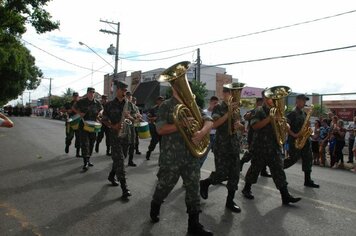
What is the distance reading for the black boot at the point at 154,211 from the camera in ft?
17.0

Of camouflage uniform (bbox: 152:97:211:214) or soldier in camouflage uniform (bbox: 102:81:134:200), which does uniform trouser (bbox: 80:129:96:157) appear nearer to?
soldier in camouflage uniform (bbox: 102:81:134:200)

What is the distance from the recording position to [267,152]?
6508mm

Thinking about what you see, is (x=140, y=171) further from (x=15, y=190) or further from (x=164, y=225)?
(x=164, y=225)

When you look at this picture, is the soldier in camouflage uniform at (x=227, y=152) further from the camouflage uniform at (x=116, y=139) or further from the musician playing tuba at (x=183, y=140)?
the camouflage uniform at (x=116, y=139)

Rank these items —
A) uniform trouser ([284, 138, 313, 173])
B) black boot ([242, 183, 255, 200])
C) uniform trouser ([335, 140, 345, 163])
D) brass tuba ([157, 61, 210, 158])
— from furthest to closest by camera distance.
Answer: uniform trouser ([335, 140, 345, 163]) → uniform trouser ([284, 138, 313, 173]) → black boot ([242, 183, 255, 200]) → brass tuba ([157, 61, 210, 158])

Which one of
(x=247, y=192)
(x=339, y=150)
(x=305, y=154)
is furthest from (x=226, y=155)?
(x=339, y=150)

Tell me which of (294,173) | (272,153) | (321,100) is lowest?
(294,173)

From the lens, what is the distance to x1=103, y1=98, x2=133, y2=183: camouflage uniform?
668 centimetres

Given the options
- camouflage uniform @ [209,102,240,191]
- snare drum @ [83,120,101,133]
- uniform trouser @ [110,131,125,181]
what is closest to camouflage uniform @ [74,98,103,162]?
snare drum @ [83,120,101,133]

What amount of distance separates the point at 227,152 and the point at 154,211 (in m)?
1.55

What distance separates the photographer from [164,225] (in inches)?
203

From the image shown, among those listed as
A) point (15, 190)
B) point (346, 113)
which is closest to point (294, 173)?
point (15, 190)

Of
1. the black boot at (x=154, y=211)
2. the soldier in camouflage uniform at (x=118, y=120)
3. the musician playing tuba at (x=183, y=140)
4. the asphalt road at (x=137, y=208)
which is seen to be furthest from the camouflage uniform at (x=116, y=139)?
the musician playing tuba at (x=183, y=140)

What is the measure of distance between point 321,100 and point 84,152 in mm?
11648
